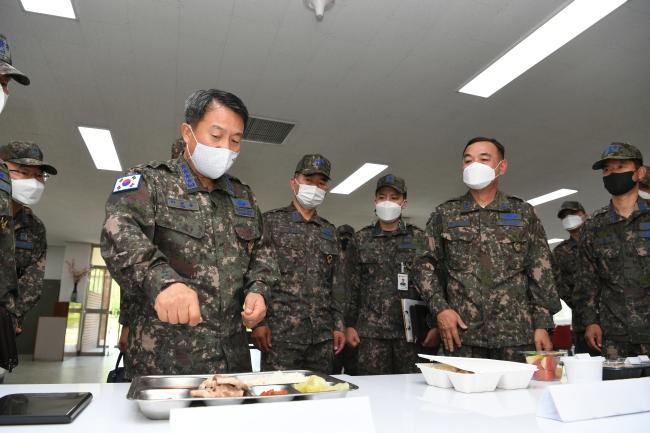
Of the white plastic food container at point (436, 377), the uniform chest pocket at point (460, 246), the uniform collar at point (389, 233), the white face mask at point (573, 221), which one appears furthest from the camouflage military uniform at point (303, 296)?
the white face mask at point (573, 221)

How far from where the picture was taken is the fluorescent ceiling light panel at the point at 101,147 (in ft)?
18.1

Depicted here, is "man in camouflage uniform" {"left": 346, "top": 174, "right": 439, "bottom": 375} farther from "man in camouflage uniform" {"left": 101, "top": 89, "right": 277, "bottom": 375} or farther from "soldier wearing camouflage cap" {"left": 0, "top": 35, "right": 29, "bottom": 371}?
"soldier wearing camouflage cap" {"left": 0, "top": 35, "right": 29, "bottom": 371}

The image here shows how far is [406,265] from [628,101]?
3.11 metres

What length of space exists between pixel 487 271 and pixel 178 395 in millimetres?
1669

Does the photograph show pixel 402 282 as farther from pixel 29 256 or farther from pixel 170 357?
pixel 29 256

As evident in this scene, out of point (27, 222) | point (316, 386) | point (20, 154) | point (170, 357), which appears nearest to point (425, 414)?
point (316, 386)

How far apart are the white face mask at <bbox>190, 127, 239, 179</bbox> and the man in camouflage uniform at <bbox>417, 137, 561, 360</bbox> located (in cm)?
113

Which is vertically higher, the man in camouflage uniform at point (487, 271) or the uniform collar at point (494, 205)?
the uniform collar at point (494, 205)

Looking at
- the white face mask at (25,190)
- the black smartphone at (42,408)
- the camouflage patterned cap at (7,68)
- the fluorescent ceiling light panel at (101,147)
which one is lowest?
the black smartphone at (42,408)

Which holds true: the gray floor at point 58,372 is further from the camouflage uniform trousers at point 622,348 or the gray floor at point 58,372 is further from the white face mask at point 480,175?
the camouflage uniform trousers at point 622,348

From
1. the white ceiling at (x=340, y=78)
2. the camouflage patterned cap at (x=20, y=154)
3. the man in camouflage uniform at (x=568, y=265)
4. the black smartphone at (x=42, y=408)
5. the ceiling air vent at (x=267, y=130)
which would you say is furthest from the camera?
the ceiling air vent at (x=267, y=130)

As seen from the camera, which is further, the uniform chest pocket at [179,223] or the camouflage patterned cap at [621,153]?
the camouflage patterned cap at [621,153]

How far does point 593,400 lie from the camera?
88cm

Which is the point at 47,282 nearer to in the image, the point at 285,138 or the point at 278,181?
the point at 278,181
